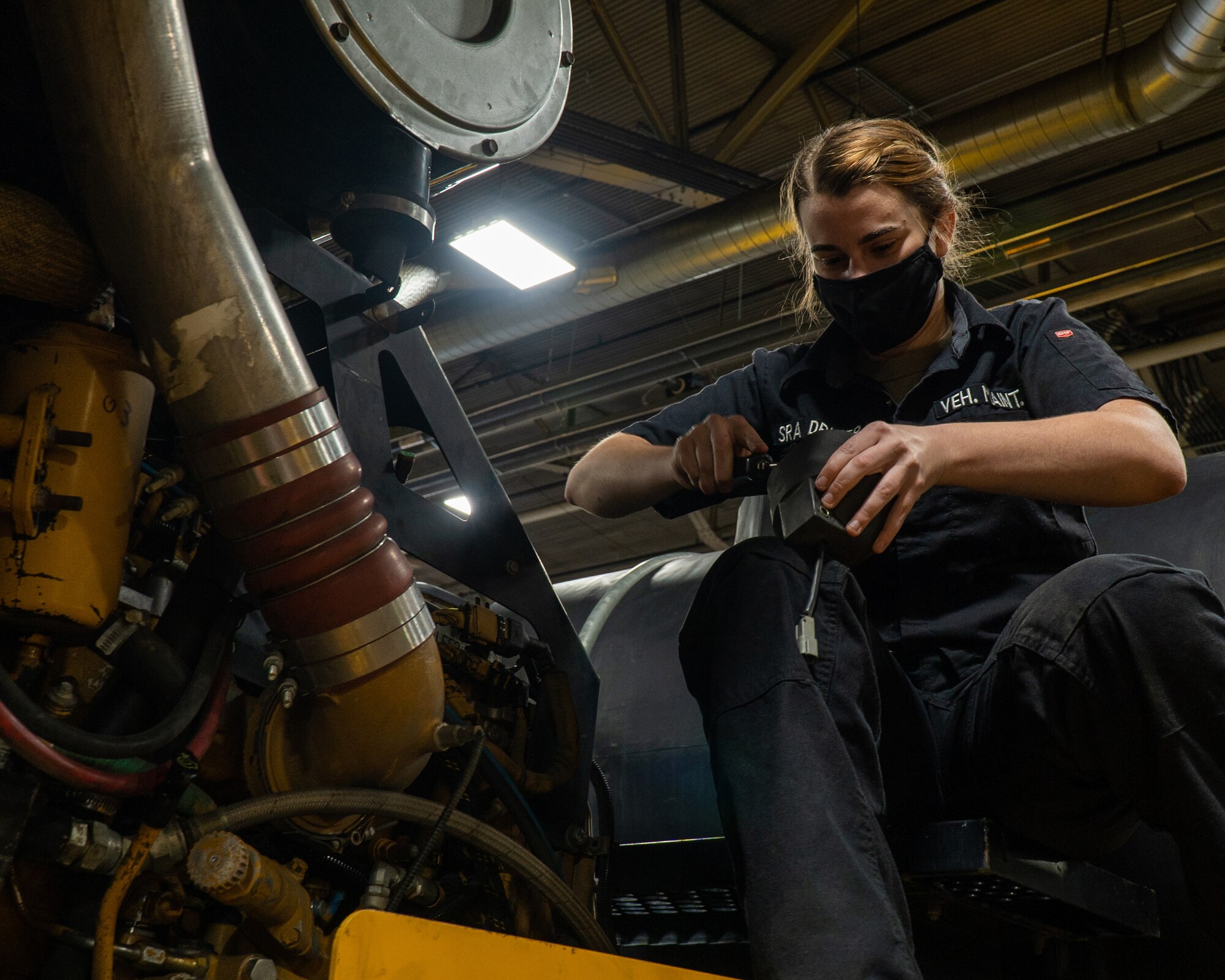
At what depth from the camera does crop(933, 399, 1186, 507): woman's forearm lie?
1.13m

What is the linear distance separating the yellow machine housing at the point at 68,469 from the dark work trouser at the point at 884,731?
0.55 metres

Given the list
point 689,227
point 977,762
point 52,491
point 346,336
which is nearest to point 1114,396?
point 977,762

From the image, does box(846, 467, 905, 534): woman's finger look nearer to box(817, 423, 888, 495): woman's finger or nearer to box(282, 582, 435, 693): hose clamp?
box(817, 423, 888, 495): woman's finger

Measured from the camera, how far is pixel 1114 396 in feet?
4.12

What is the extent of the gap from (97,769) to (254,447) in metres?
0.25

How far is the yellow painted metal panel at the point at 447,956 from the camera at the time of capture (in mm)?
606

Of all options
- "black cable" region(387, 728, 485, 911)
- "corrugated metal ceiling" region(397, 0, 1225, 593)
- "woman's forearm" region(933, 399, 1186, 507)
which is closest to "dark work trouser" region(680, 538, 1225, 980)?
"woman's forearm" region(933, 399, 1186, 507)

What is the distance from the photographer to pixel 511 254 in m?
4.50

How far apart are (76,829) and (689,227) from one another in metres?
3.72

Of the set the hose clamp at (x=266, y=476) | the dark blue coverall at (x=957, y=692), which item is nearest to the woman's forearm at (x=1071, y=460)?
the dark blue coverall at (x=957, y=692)

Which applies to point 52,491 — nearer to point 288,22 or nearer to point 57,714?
point 57,714

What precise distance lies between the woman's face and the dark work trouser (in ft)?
1.73

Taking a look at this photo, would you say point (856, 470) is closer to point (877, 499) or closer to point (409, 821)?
point (877, 499)

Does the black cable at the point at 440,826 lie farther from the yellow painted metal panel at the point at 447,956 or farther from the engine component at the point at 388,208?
the engine component at the point at 388,208
